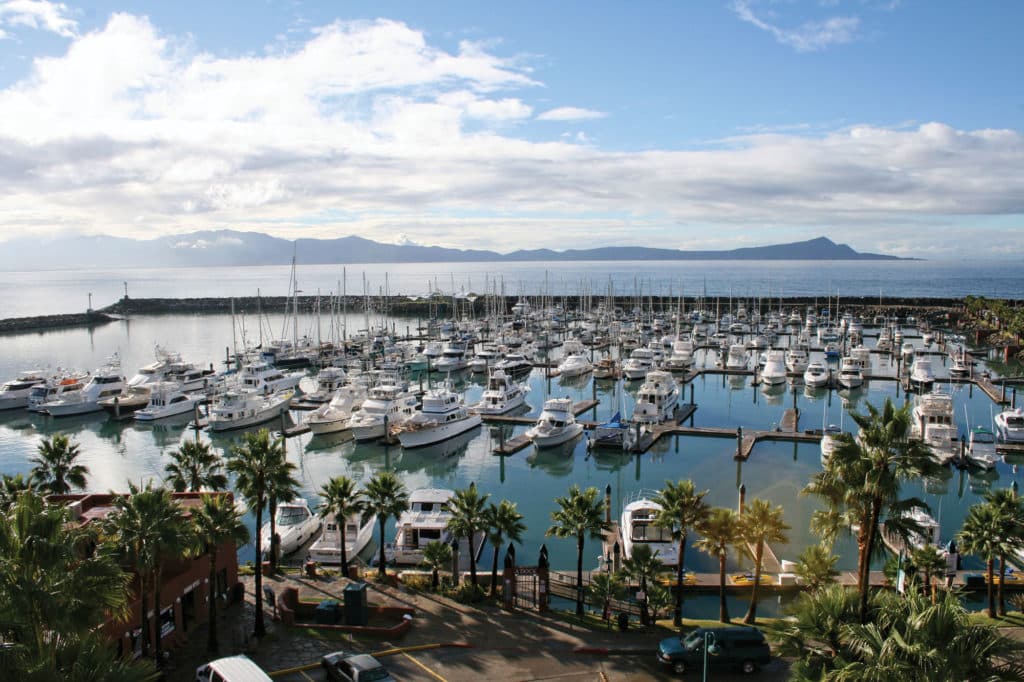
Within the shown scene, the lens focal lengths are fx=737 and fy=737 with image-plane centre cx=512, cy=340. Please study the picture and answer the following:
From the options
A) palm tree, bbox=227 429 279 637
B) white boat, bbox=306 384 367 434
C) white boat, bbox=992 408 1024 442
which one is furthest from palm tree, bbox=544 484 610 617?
white boat, bbox=992 408 1024 442

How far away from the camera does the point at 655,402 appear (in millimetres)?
55750

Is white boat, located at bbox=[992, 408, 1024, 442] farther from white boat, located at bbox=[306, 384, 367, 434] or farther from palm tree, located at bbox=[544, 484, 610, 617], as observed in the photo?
white boat, located at bbox=[306, 384, 367, 434]

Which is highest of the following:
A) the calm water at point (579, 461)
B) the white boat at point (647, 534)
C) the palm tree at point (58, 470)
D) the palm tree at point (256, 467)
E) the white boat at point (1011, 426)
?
the palm tree at point (256, 467)

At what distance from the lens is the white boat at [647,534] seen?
96.0 feet

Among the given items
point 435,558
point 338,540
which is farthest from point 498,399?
point 435,558

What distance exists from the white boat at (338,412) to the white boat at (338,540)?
22.4 meters

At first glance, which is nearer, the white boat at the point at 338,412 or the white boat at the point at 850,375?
the white boat at the point at 338,412

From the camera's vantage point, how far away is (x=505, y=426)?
188ft

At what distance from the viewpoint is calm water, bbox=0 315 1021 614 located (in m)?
38.2

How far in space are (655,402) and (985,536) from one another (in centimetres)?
3386

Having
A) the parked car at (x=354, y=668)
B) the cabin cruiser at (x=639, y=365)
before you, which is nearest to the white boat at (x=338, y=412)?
the cabin cruiser at (x=639, y=365)

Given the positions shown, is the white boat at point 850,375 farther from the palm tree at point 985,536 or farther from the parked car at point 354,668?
the parked car at point 354,668

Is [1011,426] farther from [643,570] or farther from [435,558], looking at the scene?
[435,558]

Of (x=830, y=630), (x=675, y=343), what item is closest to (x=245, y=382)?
Answer: (x=675, y=343)
